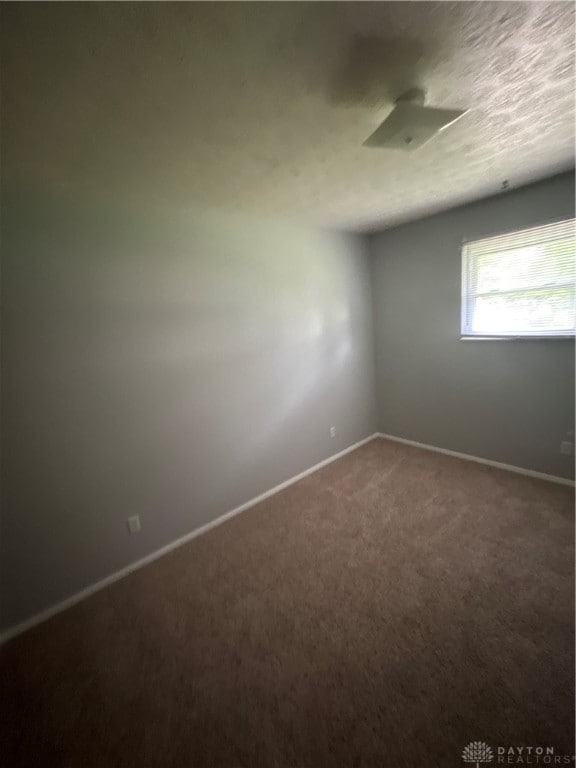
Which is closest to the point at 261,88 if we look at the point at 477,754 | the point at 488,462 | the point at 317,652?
the point at 317,652

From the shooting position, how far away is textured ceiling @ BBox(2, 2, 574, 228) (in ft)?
2.72

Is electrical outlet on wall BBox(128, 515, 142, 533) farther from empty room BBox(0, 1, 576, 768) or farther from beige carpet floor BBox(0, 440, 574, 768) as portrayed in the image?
beige carpet floor BBox(0, 440, 574, 768)

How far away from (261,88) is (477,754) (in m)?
2.50

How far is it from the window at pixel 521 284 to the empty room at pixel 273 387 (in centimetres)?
2

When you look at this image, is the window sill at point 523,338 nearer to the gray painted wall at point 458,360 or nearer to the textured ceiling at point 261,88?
the gray painted wall at point 458,360

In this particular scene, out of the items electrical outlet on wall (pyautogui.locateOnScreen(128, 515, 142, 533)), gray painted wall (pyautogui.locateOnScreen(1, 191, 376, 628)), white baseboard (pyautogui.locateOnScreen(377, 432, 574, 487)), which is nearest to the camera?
gray painted wall (pyautogui.locateOnScreen(1, 191, 376, 628))

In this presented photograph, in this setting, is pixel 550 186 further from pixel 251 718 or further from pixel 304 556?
pixel 251 718

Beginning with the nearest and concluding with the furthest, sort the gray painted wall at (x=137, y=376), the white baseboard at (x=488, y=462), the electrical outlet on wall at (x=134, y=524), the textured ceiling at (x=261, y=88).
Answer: the textured ceiling at (x=261, y=88) → the gray painted wall at (x=137, y=376) → the electrical outlet on wall at (x=134, y=524) → the white baseboard at (x=488, y=462)

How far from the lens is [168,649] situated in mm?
1452

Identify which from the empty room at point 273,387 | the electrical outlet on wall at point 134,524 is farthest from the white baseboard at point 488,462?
the electrical outlet on wall at point 134,524

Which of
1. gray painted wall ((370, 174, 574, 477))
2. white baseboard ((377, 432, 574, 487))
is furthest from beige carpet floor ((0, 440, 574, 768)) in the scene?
gray painted wall ((370, 174, 574, 477))

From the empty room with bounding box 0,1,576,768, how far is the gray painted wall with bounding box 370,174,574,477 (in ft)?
0.08

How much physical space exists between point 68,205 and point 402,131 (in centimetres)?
173

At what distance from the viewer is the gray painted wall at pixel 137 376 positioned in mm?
1550
